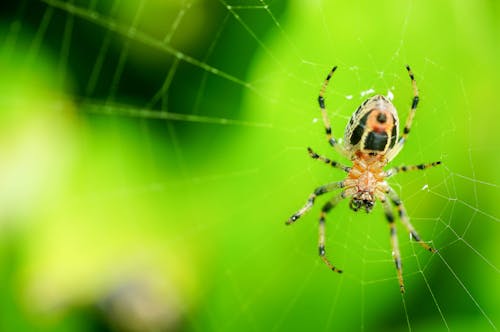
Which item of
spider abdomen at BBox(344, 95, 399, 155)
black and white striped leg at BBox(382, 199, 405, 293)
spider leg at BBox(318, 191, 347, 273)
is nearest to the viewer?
black and white striped leg at BBox(382, 199, 405, 293)

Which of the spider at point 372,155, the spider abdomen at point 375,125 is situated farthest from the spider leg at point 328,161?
the spider abdomen at point 375,125

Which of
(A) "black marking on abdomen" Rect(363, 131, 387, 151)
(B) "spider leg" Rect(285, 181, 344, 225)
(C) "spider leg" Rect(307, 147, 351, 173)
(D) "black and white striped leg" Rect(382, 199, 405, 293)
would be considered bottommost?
(D) "black and white striped leg" Rect(382, 199, 405, 293)

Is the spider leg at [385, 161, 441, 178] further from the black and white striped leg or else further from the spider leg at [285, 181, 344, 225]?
the spider leg at [285, 181, 344, 225]

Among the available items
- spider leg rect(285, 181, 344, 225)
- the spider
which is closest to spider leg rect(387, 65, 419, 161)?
the spider

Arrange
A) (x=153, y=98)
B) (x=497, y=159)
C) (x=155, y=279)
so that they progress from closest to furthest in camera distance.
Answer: (x=497, y=159) → (x=155, y=279) → (x=153, y=98)

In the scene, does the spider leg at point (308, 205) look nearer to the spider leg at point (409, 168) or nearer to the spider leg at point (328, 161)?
the spider leg at point (328, 161)

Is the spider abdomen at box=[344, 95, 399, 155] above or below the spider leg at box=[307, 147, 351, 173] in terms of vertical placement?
above

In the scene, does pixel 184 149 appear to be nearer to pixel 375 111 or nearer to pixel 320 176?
pixel 320 176

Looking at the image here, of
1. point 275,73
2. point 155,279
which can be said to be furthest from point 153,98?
point 155,279
